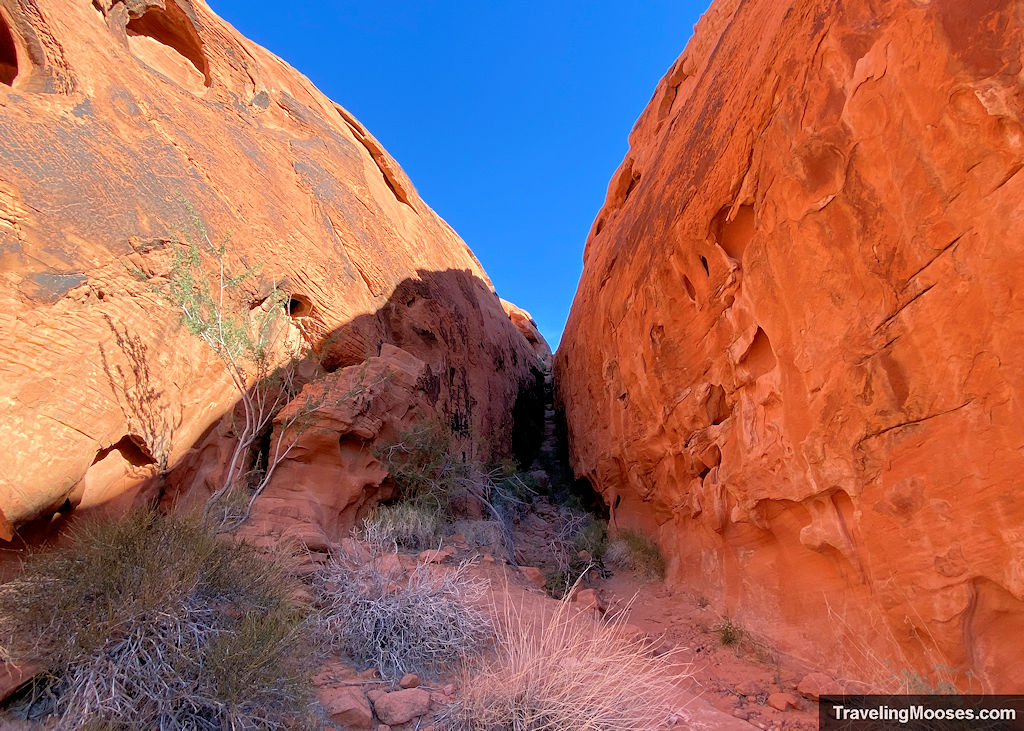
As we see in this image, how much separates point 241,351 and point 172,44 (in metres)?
5.75

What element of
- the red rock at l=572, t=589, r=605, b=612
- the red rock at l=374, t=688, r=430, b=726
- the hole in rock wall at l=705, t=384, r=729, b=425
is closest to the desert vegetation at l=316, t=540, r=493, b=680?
the red rock at l=374, t=688, r=430, b=726

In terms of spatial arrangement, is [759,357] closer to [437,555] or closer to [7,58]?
[437,555]

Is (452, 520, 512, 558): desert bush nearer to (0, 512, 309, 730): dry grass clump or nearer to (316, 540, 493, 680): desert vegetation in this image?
(316, 540, 493, 680): desert vegetation

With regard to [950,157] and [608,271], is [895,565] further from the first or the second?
[608,271]

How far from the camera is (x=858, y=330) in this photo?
3852 millimetres

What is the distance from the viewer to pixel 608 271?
9.07 m

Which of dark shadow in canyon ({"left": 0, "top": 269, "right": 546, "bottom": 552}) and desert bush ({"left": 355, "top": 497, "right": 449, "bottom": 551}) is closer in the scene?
dark shadow in canyon ({"left": 0, "top": 269, "right": 546, "bottom": 552})

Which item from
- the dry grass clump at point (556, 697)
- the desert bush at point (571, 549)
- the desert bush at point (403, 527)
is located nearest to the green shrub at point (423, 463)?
the desert bush at point (403, 527)

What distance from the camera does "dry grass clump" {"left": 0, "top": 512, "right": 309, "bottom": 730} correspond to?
93.4 inches

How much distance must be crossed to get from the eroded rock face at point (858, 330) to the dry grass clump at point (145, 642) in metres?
4.16

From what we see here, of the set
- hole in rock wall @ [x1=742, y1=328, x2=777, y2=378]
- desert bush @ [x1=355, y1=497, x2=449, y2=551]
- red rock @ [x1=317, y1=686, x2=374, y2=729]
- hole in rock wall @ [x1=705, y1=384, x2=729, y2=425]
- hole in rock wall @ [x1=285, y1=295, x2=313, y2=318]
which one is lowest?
red rock @ [x1=317, y1=686, x2=374, y2=729]

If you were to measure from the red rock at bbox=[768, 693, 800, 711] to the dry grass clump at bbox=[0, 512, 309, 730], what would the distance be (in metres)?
3.52

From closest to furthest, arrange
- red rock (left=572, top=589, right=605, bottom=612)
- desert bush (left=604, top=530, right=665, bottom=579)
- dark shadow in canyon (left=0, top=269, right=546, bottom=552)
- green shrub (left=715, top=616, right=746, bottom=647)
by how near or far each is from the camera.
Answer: dark shadow in canyon (left=0, top=269, right=546, bottom=552), green shrub (left=715, top=616, right=746, bottom=647), red rock (left=572, top=589, right=605, bottom=612), desert bush (left=604, top=530, right=665, bottom=579)

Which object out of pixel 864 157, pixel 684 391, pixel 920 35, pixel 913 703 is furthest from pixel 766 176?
pixel 913 703
